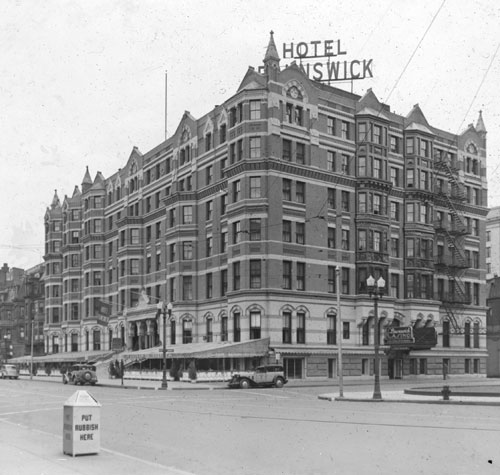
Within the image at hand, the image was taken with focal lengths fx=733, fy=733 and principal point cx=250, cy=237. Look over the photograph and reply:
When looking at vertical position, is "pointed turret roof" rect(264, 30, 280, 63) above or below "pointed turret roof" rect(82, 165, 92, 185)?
above

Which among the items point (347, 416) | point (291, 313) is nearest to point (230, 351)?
point (291, 313)

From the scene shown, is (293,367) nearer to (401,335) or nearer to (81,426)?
(401,335)

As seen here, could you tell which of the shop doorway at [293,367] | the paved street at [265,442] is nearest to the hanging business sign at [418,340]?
the shop doorway at [293,367]

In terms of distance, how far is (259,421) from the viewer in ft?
67.9

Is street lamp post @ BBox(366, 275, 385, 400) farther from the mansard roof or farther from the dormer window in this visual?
the dormer window

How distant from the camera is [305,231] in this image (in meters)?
57.6

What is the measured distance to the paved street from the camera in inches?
477

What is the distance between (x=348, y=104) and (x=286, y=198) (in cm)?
1174

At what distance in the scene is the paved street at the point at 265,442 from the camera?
12.1 metres

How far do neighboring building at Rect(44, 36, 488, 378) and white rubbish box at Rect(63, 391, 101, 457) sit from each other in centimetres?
4130

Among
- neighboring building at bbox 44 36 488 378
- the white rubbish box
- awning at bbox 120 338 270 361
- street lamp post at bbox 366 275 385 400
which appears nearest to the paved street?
the white rubbish box

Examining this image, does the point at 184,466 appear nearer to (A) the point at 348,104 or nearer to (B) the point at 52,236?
(A) the point at 348,104

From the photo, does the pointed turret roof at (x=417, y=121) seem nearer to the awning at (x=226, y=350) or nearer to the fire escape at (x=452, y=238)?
the fire escape at (x=452, y=238)

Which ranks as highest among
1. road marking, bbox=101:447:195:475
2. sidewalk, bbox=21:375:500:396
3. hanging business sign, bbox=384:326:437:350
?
hanging business sign, bbox=384:326:437:350
